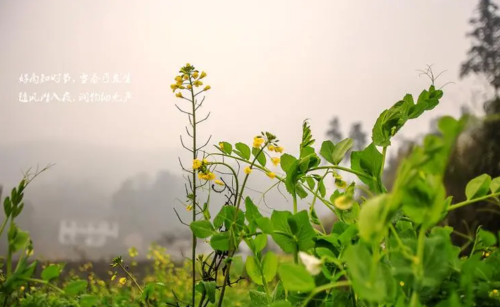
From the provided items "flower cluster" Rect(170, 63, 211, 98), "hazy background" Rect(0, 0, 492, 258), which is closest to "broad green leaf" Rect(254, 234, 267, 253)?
"flower cluster" Rect(170, 63, 211, 98)

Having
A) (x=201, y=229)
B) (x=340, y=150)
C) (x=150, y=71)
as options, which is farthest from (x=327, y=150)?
(x=150, y=71)

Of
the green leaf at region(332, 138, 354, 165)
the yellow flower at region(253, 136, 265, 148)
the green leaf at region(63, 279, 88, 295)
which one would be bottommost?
the green leaf at region(63, 279, 88, 295)

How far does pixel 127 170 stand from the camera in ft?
11.3

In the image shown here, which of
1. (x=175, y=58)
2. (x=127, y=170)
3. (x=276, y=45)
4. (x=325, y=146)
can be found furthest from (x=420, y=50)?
(x=325, y=146)

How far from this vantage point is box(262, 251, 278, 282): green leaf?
31cm

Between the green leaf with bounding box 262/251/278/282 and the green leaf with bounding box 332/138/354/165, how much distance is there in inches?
3.6

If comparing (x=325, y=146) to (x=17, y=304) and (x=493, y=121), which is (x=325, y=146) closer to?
(x=17, y=304)

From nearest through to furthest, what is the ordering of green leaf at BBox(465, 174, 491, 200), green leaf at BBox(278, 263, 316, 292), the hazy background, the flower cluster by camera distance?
1. green leaf at BBox(278, 263, 316, 292)
2. green leaf at BBox(465, 174, 491, 200)
3. the flower cluster
4. the hazy background

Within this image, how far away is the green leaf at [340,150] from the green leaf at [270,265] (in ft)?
0.30

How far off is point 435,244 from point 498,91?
3044 millimetres

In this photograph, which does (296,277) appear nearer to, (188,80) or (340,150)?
(340,150)

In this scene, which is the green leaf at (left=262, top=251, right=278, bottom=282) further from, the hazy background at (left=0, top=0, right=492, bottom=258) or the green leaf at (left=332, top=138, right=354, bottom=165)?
the hazy background at (left=0, top=0, right=492, bottom=258)

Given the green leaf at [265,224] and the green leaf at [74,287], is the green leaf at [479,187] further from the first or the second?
the green leaf at [74,287]

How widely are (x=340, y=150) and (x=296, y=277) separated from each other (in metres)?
0.15
